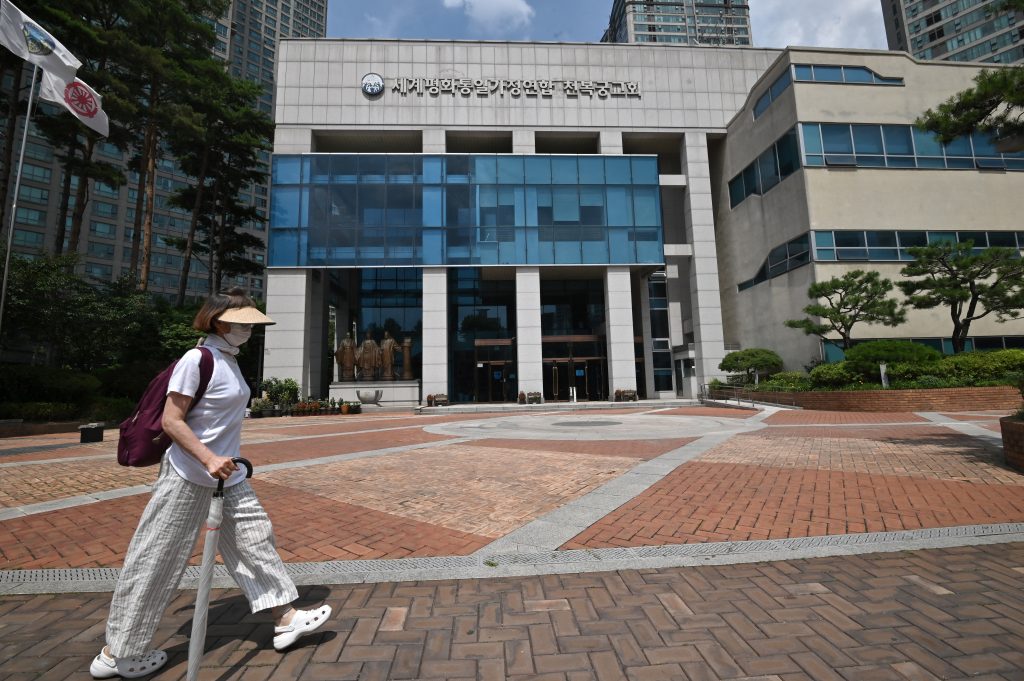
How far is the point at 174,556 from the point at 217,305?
51.8 inches

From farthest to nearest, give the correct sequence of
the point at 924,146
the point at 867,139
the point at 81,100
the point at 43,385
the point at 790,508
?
the point at 867,139, the point at 924,146, the point at 43,385, the point at 81,100, the point at 790,508

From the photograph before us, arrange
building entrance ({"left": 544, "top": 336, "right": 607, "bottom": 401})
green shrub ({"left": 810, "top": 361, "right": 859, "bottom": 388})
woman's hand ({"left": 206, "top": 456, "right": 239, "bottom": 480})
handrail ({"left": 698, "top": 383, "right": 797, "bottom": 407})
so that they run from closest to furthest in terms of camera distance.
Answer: woman's hand ({"left": 206, "top": 456, "right": 239, "bottom": 480}) → green shrub ({"left": 810, "top": 361, "right": 859, "bottom": 388}) → handrail ({"left": 698, "top": 383, "right": 797, "bottom": 407}) → building entrance ({"left": 544, "top": 336, "right": 607, "bottom": 401})

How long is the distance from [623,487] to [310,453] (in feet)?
21.1

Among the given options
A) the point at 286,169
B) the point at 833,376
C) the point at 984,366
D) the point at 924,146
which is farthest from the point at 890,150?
the point at 286,169

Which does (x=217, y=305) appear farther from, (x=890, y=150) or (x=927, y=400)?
(x=890, y=150)

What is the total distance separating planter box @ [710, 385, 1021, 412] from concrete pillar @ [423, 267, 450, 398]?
19.4 m

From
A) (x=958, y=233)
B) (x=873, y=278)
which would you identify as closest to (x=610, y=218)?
(x=873, y=278)

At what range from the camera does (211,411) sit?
226 cm

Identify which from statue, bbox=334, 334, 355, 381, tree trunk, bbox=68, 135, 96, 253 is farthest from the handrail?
tree trunk, bbox=68, 135, 96, 253

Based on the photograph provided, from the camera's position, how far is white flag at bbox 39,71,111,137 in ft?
43.8

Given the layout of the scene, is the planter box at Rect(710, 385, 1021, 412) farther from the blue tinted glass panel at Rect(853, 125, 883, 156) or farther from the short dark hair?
the short dark hair

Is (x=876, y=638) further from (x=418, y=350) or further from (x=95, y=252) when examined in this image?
(x=95, y=252)

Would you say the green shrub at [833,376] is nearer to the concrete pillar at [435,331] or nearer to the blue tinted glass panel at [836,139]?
the blue tinted glass panel at [836,139]

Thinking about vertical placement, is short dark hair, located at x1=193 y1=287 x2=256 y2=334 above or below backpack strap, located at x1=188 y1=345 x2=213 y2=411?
above
